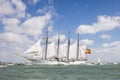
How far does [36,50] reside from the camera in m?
133

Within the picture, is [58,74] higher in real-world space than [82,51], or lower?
lower

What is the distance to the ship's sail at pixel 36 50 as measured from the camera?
425ft

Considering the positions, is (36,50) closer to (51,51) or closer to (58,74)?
(51,51)

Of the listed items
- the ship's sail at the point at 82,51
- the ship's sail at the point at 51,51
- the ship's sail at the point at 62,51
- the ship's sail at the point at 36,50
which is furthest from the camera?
the ship's sail at the point at 82,51

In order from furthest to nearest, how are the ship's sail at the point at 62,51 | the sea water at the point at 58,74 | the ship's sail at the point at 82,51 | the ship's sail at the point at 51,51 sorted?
1. the ship's sail at the point at 82,51
2. the ship's sail at the point at 62,51
3. the ship's sail at the point at 51,51
4. the sea water at the point at 58,74

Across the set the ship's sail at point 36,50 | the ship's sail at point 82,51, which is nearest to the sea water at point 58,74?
the ship's sail at point 36,50

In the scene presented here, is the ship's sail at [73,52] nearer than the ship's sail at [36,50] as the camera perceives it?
No

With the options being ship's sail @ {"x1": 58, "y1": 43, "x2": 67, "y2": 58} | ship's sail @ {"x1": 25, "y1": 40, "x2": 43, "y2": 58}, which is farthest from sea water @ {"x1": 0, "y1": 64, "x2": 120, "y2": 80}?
ship's sail @ {"x1": 58, "y1": 43, "x2": 67, "y2": 58}

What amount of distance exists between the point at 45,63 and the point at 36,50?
7632 mm

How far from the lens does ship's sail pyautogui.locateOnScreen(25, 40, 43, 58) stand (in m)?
129

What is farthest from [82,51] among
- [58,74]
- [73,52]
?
[58,74]

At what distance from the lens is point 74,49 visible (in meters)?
148

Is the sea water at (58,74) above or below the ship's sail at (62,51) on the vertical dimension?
below

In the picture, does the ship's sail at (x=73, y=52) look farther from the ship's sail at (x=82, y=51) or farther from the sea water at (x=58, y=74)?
the sea water at (x=58, y=74)
